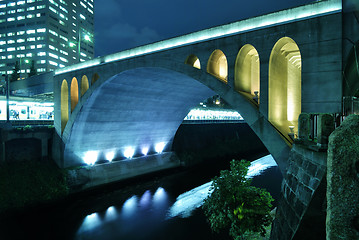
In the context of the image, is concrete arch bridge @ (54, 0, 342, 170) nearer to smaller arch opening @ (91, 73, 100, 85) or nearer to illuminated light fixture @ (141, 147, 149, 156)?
smaller arch opening @ (91, 73, 100, 85)

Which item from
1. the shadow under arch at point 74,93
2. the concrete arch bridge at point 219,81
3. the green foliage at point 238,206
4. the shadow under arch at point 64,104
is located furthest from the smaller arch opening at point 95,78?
the green foliage at point 238,206

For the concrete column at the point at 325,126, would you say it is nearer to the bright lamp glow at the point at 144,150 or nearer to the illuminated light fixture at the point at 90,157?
the illuminated light fixture at the point at 90,157


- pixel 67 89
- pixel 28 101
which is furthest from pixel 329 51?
pixel 28 101

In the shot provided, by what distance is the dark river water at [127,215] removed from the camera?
1975 cm

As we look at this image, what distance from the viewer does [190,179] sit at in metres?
34.9

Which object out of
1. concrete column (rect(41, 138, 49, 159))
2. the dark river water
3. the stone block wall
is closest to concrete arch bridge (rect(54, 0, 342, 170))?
concrete column (rect(41, 138, 49, 159))

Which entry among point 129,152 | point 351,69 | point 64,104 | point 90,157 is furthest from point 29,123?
point 351,69

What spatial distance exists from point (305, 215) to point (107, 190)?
27018mm

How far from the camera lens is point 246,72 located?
1706 cm

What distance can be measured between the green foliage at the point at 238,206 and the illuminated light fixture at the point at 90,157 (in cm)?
2553

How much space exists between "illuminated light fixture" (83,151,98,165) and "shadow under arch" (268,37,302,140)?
2600cm

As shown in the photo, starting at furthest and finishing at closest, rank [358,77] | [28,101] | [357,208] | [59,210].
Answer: [28,101] → [59,210] → [358,77] → [357,208]

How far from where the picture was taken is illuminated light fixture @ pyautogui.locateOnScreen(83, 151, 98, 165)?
33041mm

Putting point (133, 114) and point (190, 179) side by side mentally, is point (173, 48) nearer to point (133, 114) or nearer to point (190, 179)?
point (133, 114)
